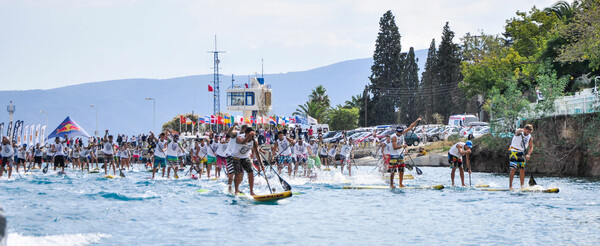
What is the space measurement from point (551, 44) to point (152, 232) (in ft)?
134

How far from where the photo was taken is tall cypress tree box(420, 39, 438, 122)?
89.1 meters

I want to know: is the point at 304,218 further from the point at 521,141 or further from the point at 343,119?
the point at 343,119

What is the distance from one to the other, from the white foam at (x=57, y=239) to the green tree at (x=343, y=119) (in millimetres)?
97860

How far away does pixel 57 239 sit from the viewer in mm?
12023

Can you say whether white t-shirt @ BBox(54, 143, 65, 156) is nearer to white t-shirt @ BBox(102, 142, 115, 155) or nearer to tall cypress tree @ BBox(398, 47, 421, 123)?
white t-shirt @ BBox(102, 142, 115, 155)

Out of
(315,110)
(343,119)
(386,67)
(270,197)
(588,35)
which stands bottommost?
(270,197)

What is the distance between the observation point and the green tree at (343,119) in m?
111

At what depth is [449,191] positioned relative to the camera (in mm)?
22891

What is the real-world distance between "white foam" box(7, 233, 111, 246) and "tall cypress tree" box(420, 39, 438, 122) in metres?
78.2

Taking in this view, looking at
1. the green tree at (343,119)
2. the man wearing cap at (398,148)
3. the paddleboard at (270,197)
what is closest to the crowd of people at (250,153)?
the man wearing cap at (398,148)

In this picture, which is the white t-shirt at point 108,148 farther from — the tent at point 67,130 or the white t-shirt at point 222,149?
the tent at point 67,130

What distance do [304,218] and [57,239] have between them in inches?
211

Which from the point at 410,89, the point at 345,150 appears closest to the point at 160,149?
the point at 345,150

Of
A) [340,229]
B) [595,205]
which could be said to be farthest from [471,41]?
[340,229]
